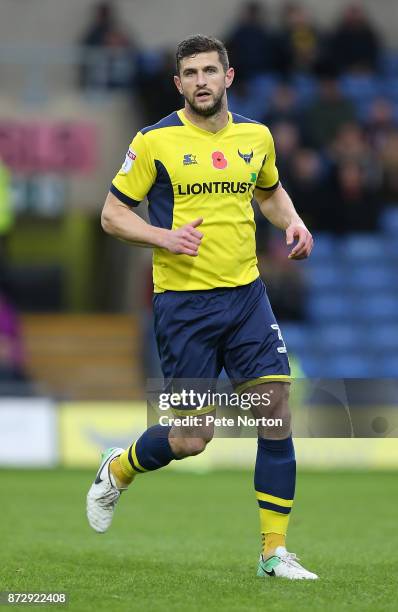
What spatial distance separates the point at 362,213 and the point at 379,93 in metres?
2.22

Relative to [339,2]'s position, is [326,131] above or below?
below

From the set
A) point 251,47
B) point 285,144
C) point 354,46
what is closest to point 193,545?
point 285,144

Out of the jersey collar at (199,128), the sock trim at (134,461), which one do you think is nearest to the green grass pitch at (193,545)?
the sock trim at (134,461)

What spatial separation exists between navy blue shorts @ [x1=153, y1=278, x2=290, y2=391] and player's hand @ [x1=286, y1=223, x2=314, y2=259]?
0.28m

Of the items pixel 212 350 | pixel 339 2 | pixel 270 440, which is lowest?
pixel 270 440

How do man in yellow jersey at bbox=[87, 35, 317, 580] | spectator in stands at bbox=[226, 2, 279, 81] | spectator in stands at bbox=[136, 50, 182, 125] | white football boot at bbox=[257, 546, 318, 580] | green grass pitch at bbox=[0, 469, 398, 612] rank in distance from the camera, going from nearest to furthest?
green grass pitch at bbox=[0, 469, 398, 612] < white football boot at bbox=[257, 546, 318, 580] < man in yellow jersey at bbox=[87, 35, 317, 580] < spectator in stands at bbox=[136, 50, 182, 125] < spectator in stands at bbox=[226, 2, 279, 81]

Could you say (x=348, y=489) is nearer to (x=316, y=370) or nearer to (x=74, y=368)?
(x=316, y=370)

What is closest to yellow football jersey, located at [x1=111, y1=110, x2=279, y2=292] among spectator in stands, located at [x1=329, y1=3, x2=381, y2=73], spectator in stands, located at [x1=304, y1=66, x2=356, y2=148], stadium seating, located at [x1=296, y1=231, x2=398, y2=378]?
stadium seating, located at [x1=296, y1=231, x2=398, y2=378]

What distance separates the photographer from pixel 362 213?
18188 mm

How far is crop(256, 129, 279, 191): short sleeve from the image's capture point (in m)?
6.80

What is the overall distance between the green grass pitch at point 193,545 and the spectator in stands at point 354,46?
7.57 meters

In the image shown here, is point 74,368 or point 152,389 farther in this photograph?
point 74,368

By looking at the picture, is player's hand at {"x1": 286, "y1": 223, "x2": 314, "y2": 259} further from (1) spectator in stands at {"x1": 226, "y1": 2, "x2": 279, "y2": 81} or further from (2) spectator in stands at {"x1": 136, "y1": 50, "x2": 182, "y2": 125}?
(1) spectator in stands at {"x1": 226, "y1": 2, "x2": 279, "y2": 81}

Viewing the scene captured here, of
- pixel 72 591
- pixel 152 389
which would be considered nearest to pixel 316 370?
pixel 152 389
